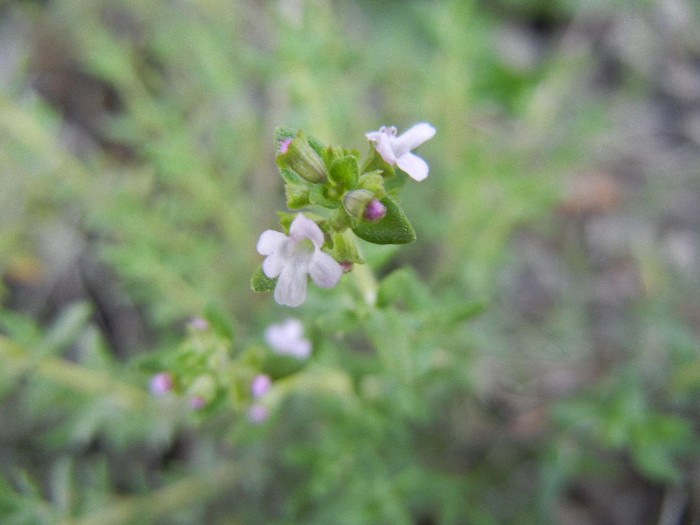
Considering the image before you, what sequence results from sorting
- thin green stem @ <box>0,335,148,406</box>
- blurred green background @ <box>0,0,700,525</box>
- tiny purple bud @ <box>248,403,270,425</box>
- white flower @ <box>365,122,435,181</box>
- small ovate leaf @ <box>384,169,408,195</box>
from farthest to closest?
blurred green background @ <box>0,0,700,525</box>, thin green stem @ <box>0,335,148,406</box>, tiny purple bud @ <box>248,403,270,425</box>, small ovate leaf @ <box>384,169,408,195</box>, white flower @ <box>365,122,435,181</box>

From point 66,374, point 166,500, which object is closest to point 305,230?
point 66,374

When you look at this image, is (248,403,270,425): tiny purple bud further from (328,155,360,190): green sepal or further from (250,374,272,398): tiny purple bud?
(328,155,360,190): green sepal

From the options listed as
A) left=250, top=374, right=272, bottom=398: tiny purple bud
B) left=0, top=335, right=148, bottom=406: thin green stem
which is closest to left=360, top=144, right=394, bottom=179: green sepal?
left=250, top=374, right=272, bottom=398: tiny purple bud

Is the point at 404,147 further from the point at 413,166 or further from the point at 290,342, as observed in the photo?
the point at 290,342

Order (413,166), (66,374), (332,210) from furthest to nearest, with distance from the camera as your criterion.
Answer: (66,374) → (332,210) → (413,166)

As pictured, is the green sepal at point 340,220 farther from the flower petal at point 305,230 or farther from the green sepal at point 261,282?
the green sepal at point 261,282
